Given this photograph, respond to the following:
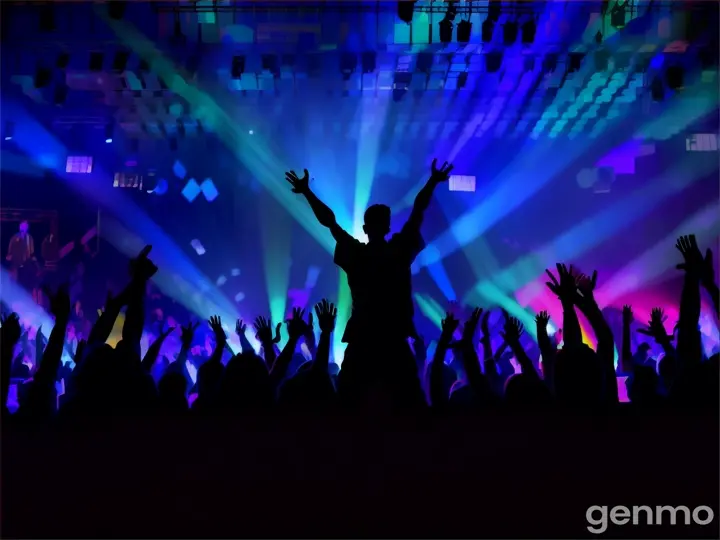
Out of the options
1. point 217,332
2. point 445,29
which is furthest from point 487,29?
point 217,332

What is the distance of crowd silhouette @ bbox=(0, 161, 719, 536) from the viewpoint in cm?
240

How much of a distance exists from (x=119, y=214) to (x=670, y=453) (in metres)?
10.3

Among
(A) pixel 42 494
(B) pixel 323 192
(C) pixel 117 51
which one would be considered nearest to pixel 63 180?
(C) pixel 117 51

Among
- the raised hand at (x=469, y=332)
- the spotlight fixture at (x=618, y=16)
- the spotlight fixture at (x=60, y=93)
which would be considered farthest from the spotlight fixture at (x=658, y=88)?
the spotlight fixture at (x=60, y=93)

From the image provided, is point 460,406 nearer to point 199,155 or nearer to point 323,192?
point 323,192

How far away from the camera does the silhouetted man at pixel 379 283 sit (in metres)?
2.85

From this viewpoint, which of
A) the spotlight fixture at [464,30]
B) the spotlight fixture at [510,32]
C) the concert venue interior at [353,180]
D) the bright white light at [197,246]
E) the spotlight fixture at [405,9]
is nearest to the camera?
the spotlight fixture at [405,9]

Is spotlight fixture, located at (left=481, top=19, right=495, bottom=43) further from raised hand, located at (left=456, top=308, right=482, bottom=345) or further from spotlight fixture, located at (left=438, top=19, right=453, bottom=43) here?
raised hand, located at (left=456, top=308, right=482, bottom=345)

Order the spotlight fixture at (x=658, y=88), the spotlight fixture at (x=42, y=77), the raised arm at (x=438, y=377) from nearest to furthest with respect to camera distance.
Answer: the raised arm at (x=438, y=377) → the spotlight fixture at (x=42, y=77) → the spotlight fixture at (x=658, y=88)

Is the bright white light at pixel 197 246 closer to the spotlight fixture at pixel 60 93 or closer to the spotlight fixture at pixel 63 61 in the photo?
the spotlight fixture at pixel 60 93

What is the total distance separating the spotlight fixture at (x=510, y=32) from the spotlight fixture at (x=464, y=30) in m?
0.49

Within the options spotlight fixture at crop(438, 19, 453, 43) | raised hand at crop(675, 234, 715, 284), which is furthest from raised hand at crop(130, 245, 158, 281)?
spotlight fixture at crop(438, 19, 453, 43)

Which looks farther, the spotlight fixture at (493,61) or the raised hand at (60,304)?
the spotlight fixture at (493,61)

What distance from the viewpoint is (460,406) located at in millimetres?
2496
